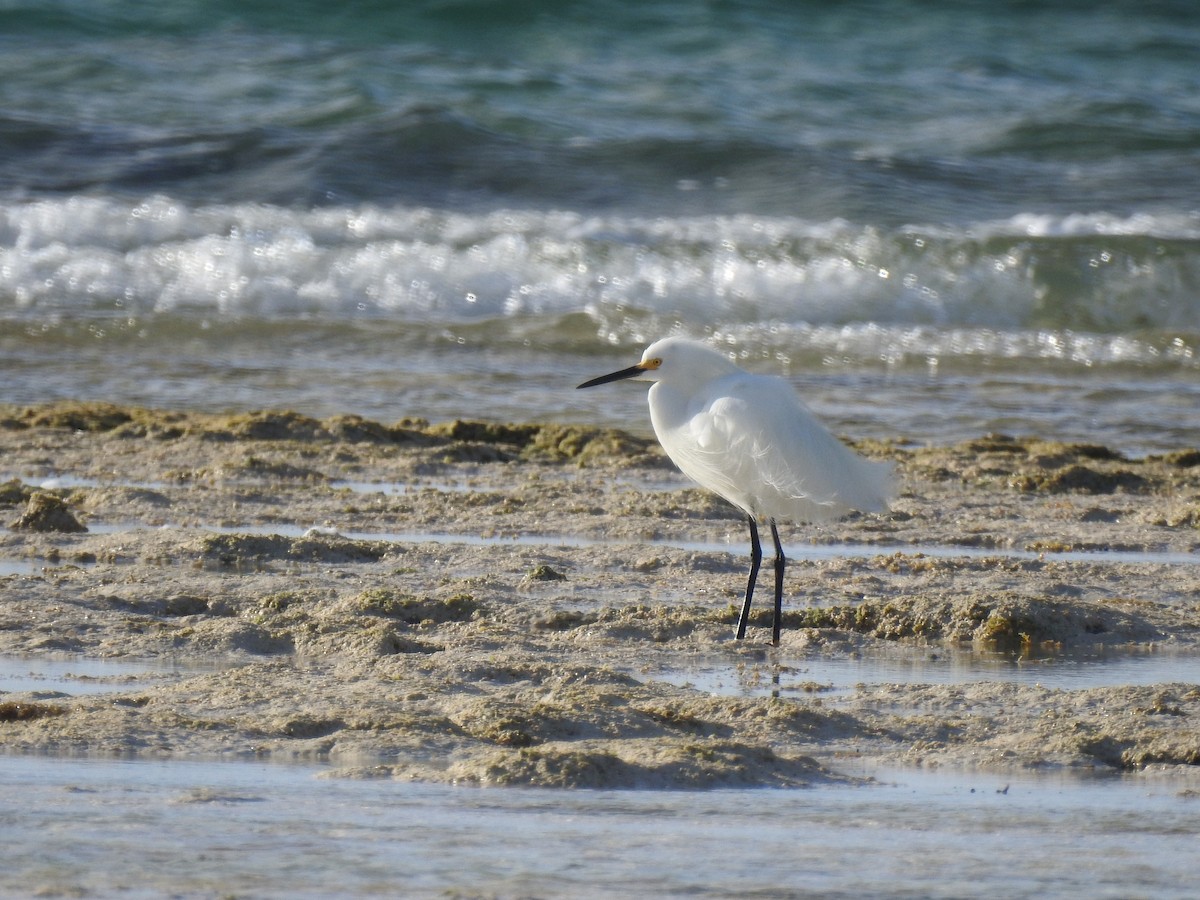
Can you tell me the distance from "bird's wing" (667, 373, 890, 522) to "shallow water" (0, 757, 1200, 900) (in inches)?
58.0

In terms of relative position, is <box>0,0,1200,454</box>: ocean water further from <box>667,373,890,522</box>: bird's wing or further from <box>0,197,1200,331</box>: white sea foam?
<box>667,373,890,522</box>: bird's wing

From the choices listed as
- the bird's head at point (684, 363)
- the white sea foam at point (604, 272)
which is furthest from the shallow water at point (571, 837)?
the white sea foam at point (604, 272)

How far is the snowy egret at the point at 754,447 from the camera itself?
4316mm

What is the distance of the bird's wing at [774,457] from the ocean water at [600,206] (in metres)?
3.22

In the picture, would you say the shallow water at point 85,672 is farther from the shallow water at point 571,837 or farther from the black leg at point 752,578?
the black leg at point 752,578

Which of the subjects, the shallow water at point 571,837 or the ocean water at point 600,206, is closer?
the shallow water at point 571,837

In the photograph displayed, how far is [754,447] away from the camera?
4.32 m

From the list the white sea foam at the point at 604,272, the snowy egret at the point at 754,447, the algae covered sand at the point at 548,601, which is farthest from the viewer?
the white sea foam at the point at 604,272

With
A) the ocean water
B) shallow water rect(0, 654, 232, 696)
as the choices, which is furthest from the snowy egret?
the ocean water

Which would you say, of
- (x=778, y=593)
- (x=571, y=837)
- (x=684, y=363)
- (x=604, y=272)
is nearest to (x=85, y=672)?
(x=571, y=837)

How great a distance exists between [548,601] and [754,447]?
0.65 meters

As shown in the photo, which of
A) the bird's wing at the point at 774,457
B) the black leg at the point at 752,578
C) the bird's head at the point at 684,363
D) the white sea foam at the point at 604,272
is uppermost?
the white sea foam at the point at 604,272

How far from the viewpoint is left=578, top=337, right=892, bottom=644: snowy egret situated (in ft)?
14.2

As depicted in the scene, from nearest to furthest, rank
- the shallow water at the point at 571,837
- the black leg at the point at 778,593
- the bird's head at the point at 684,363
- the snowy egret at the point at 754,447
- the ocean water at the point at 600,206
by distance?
the shallow water at the point at 571,837
the black leg at the point at 778,593
the snowy egret at the point at 754,447
the bird's head at the point at 684,363
the ocean water at the point at 600,206
